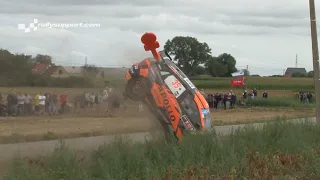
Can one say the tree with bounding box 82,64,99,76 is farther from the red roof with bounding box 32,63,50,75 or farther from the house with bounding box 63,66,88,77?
the red roof with bounding box 32,63,50,75

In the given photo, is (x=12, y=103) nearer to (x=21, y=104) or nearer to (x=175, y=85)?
(x=21, y=104)

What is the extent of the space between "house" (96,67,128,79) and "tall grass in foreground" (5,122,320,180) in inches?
46.7

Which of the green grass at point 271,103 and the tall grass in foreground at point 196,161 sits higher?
the tall grass in foreground at point 196,161

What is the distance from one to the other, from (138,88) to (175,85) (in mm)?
771

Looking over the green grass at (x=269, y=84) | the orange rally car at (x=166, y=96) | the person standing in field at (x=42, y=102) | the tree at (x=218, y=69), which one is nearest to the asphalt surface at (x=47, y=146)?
the orange rally car at (x=166, y=96)

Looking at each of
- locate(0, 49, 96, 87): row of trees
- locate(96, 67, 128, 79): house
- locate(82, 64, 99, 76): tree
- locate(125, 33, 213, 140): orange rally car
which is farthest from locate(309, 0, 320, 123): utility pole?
locate(0, 49, 96, 87): row of trees

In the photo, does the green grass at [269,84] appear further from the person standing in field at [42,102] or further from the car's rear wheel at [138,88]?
the person standing in field at [42,102]

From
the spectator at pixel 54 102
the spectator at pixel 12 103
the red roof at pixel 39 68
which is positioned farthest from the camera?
the spectator at pixel 54 102

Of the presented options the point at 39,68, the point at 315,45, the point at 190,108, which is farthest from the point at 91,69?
the point at 315,45

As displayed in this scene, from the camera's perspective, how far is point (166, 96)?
400 inches

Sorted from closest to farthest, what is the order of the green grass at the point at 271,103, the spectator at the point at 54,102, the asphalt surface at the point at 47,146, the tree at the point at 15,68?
the tree at the point at 15,68, the spectator at the point at 54,102, the asphalt surface at the point at 47,146, the green grass at the point at 271,103

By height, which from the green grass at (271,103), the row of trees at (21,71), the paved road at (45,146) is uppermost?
the row of trees at (21,71)

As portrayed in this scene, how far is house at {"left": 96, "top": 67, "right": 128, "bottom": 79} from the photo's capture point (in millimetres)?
8239

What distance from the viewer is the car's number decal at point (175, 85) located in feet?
33.7
